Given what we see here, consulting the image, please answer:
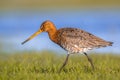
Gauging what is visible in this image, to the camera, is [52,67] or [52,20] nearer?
[52,67]

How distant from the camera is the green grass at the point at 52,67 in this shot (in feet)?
42.0

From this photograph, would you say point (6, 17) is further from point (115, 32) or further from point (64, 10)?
point (115, 32)

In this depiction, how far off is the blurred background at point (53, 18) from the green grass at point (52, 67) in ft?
2.35

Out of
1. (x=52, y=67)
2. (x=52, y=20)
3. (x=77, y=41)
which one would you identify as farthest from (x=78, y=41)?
(x=52, y=20)

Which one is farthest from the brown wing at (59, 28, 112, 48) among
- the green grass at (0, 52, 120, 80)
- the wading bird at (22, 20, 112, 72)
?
the green grass at (0, 52, 120, 80)

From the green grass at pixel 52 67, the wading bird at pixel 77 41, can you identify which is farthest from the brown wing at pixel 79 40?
the green grass at pixel 52 67

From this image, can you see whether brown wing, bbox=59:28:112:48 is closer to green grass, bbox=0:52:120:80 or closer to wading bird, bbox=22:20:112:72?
wading bird, bbox=22:20:112:72

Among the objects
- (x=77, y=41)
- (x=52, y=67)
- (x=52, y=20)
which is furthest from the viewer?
(x=52, y=20)

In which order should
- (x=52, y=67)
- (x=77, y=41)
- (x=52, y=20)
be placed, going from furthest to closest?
(x=52, y=20) < (x=52, y=67) < (x=77, y=41)

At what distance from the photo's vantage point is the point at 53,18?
77.3 ft

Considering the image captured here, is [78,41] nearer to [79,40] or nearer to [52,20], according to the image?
[79,40]

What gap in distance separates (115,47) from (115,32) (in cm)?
57

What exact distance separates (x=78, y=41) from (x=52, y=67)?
0.86 m

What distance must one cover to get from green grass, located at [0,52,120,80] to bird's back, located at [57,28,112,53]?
398 millimetres
